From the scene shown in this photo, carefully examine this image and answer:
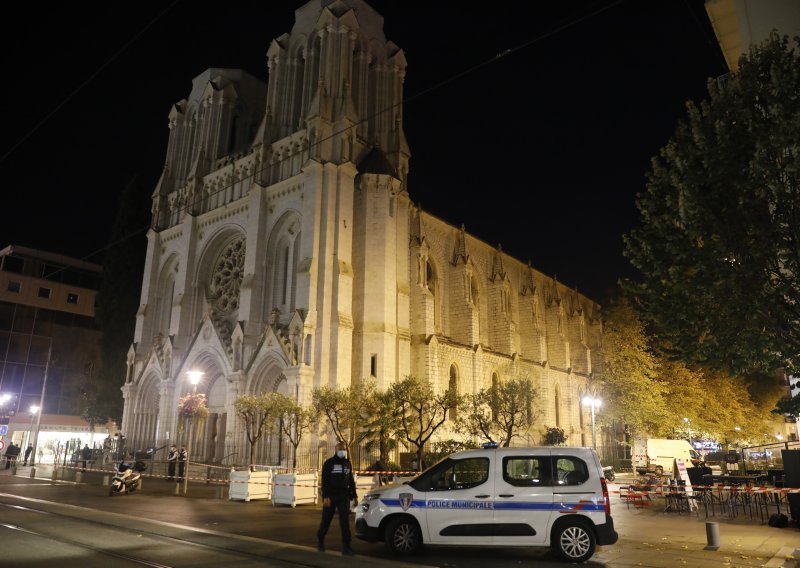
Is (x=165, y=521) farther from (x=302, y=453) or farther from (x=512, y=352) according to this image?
(x=512, y=352)

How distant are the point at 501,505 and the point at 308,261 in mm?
21949

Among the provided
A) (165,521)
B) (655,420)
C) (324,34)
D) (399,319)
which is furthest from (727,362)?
(324,34)

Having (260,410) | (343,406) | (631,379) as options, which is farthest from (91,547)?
(631,379)

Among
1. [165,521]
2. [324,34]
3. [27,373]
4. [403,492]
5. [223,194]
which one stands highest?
[324,34]

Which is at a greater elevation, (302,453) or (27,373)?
(27,373)

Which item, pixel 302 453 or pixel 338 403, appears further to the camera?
pixel 302 453

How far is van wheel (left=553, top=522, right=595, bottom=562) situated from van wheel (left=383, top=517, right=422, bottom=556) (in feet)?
7.44

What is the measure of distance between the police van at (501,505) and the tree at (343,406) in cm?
1475

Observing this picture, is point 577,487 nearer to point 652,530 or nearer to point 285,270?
point 652,530

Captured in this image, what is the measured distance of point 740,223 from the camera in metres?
11.1

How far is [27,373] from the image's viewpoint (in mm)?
53688

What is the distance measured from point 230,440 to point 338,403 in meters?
8.68

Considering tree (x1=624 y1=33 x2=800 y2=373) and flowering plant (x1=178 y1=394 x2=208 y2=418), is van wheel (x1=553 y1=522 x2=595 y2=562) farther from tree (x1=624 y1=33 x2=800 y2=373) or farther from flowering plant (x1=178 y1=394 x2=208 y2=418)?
flowering plant (x1=178 y1=394 x2=208 y2=418)

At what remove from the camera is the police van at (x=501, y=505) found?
944cm
